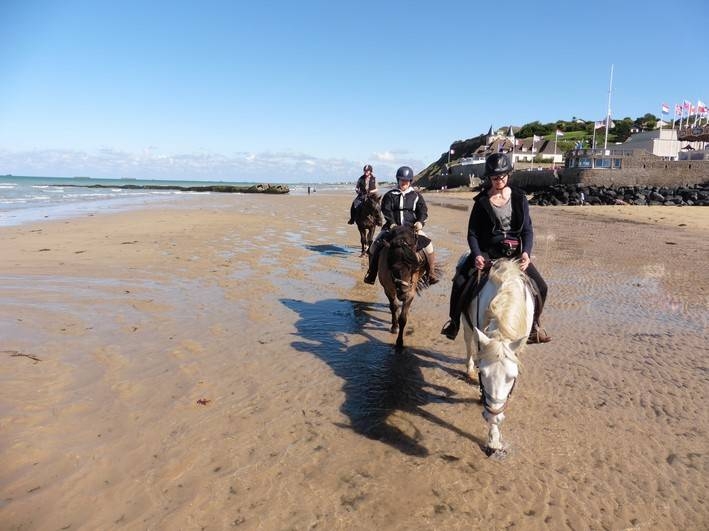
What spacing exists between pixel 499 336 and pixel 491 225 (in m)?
1.82

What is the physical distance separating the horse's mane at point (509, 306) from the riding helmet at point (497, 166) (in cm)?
126

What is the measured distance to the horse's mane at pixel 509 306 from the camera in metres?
3.69

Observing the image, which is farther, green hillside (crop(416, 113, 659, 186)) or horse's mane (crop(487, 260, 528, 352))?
green hillside (crop(416, 113, 659, 186))

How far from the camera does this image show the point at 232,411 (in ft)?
15.4

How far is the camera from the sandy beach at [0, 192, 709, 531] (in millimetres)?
3383

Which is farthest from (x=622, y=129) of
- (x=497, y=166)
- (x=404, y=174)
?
(x=497, y=166)

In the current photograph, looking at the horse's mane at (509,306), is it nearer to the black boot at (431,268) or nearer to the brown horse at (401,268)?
the brown horse at (401,268)

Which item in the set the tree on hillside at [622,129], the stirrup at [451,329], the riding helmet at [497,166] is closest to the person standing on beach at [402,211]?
the stirrup at [451,329]

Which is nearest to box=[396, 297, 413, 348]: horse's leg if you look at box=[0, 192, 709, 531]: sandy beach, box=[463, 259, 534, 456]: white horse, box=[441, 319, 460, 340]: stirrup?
box=[0, 192, 709, 531]: sandy beach

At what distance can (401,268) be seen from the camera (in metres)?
6.34

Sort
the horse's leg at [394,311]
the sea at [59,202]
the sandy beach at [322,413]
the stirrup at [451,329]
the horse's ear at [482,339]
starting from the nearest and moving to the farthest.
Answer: the sandy beach at [322,413], the horse's ear at [482,339], the stirrup at [451,329], the horse's leg at [394,311], the sea at [59,202]

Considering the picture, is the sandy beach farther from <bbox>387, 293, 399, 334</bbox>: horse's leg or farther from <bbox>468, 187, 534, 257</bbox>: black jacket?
<bbox>468, 187, 534, 257</bbox>: black jacket

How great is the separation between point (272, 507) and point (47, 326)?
542 cm

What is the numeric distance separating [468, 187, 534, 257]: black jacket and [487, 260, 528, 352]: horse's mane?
841 mm
